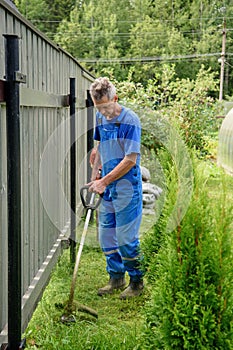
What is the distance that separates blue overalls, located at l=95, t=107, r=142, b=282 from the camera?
3934 millimetres

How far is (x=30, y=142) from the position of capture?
127 inches

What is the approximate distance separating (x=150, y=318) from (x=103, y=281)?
2.12 meters

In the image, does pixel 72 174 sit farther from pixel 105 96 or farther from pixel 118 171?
pixel 105 96

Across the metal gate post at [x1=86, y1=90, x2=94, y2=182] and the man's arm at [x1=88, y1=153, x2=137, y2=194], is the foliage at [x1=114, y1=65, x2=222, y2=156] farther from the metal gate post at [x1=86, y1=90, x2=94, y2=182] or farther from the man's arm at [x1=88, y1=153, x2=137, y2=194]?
the man's arm at [x1=88, y1=153, x2=137, y2=194]

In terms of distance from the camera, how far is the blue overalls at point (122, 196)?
12.9ft

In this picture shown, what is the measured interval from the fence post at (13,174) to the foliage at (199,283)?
2.34ft

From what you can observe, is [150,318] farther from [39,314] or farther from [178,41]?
[178,41]

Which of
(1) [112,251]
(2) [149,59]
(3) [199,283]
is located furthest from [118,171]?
(2) [149,59]

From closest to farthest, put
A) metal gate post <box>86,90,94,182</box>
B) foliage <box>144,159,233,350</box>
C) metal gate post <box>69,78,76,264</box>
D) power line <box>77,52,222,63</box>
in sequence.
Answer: foliage <box>144,159,233,350</box> < metal gate post <box>69,78,76,264</box> < metal gate post <box>86,90,94,182</box> < power line <box>77,52,222,63</box>

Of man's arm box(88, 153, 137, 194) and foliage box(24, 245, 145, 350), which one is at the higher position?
man's arm box(88, 153, 137, 194)

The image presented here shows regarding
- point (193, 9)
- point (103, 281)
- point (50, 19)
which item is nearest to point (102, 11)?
point (50, 19)

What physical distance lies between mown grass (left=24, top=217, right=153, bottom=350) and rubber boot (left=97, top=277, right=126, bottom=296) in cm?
5

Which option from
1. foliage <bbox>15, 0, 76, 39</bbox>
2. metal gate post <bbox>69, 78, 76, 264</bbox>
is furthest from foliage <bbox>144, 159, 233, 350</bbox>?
foliage <bbox>15, 0, 76, 39</bbox>

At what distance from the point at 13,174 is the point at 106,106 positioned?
1584mm
